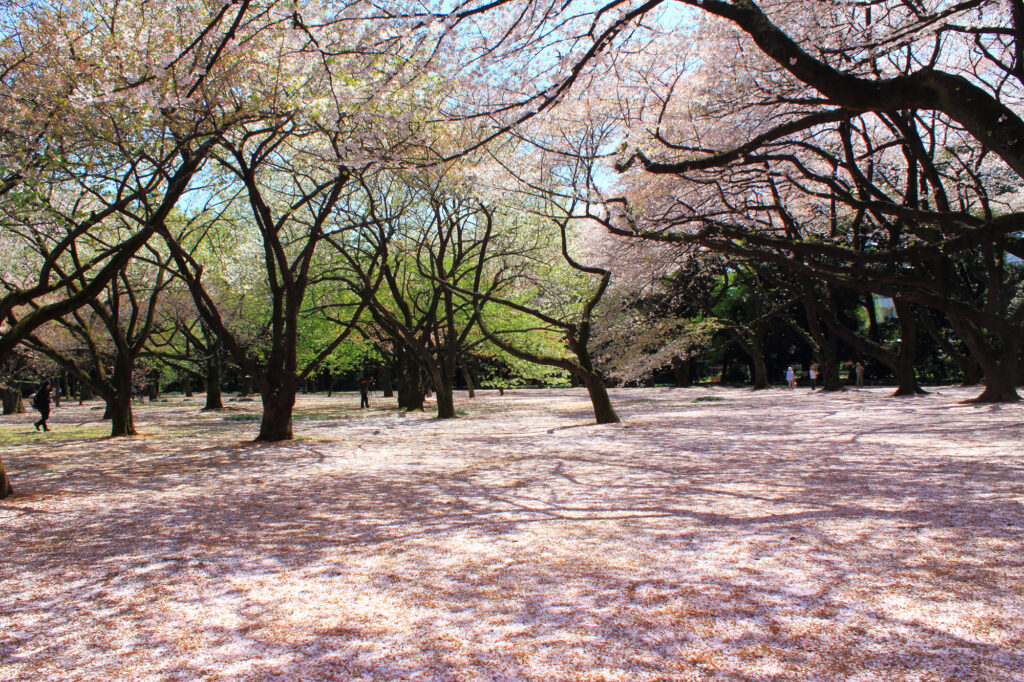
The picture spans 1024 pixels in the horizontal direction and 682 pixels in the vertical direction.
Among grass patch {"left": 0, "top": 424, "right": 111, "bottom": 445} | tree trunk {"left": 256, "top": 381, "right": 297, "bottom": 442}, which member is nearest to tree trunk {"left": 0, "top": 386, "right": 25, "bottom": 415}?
grass patch {"left": 0, "top": 424, "right": 111, "bottom": 445}

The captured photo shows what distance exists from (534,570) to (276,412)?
11.5 m

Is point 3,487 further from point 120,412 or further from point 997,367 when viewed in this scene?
point 997,367

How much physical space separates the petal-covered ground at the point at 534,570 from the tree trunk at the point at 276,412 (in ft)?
15.0

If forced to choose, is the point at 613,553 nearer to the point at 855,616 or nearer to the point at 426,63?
the point at 855,616

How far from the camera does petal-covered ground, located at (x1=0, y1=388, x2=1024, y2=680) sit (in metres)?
3.20

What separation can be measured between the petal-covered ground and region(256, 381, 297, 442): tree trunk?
458 cm


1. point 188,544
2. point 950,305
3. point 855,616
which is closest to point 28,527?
point 188,544

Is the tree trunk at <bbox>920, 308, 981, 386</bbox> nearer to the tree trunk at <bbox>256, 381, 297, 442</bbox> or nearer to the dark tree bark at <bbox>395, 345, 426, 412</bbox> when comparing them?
the dark tree bark at <bbox>395, 345, 426, 412</bbox>

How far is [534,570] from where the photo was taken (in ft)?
15.0

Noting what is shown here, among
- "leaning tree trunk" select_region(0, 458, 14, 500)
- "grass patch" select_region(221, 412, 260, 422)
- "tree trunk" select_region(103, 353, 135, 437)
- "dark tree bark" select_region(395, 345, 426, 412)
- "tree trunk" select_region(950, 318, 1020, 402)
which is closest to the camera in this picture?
"leaning tree trunk" select_region(0, 458, 14, 500)

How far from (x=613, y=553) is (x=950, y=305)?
890cm

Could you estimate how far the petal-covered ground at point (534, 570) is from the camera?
3201 mm

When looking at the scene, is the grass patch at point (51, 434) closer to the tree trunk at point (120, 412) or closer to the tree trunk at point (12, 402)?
the tree trunk at point (120, 412)

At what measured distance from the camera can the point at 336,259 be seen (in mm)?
22891
